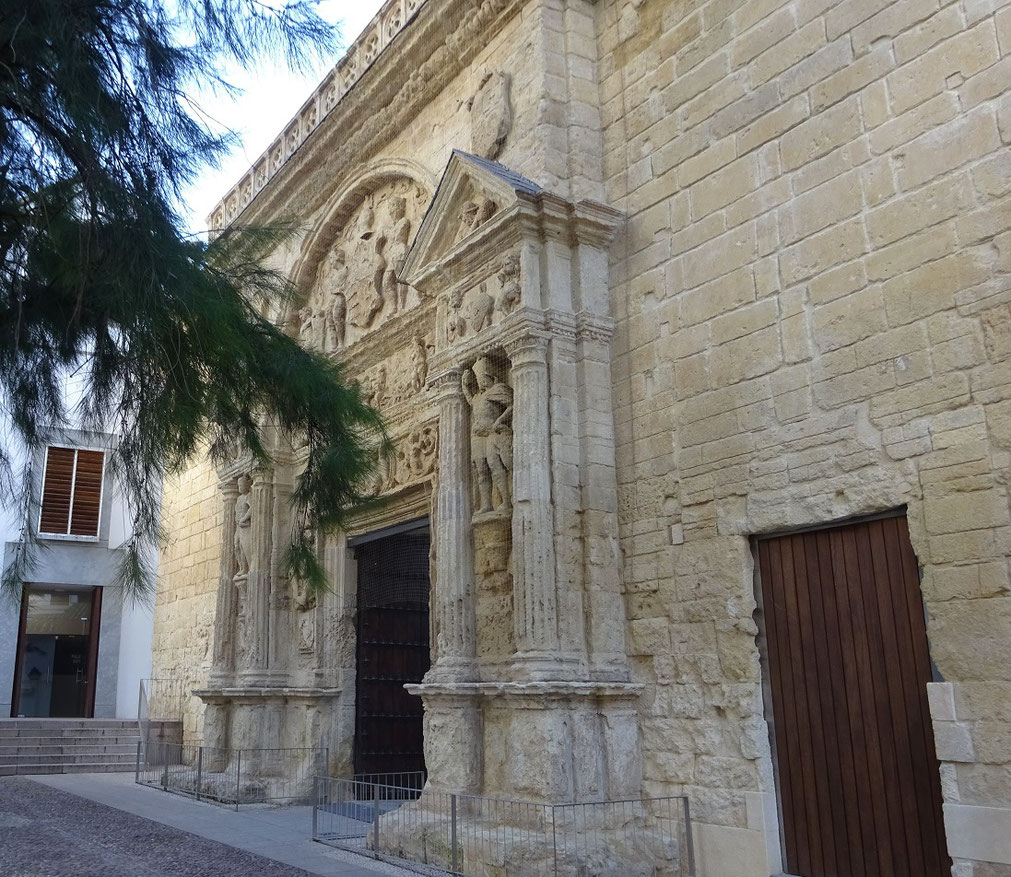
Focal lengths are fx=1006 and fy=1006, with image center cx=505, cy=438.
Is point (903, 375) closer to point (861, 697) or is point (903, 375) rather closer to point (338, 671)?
point (861, 697)

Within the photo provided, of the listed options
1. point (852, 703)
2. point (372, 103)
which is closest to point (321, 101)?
point (372, 103)

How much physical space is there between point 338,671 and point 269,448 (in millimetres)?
2377

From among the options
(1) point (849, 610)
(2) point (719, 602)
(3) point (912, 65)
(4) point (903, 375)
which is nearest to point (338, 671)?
(2) point (719, 602)

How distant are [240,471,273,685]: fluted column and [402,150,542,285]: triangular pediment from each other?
3196 mm

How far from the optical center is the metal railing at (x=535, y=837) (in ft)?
17.9

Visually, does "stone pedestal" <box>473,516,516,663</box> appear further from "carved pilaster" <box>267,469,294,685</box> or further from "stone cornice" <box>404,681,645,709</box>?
"carved pilaster" <box>267,469,294,685</box>

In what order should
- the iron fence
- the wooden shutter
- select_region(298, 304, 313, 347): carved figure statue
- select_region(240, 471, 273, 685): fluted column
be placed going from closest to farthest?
1. select_region(240, 471, 273, 685): fluted column
2. select_region(298, 304, 313, 347): carved figure statue
3. the iron fence
4. the wooden shutter

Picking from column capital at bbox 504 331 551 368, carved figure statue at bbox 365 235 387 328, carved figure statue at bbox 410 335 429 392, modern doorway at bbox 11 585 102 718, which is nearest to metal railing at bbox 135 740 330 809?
carved figure statue at bbox 410 335 429 392

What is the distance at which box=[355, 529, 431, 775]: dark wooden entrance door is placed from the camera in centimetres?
943

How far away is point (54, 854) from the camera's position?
621cm

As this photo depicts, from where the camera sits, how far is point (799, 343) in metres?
5.58

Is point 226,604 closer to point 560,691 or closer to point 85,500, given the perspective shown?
point 560,691

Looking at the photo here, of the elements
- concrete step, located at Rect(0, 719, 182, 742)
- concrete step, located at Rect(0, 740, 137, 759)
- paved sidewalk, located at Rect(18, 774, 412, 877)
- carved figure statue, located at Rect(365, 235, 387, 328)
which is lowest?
paved sidewalk, located at Rect(18, 774, 412, 877)

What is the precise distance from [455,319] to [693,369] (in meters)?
2.06
